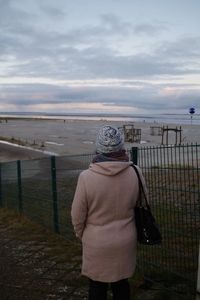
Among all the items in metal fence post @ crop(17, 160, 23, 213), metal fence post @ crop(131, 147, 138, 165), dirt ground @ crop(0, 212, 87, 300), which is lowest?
dirt ground @ crop(0, 212, 87, 300)

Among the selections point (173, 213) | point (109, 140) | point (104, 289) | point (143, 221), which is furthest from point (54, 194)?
point (109, 140)

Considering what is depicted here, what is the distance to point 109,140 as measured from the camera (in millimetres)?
4199

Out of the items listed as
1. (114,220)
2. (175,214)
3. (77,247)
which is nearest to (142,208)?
(114,220)

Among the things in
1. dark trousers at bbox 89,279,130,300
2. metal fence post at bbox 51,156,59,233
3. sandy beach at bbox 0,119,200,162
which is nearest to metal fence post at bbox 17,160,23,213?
metal fence post at bbox 51,156,59,233

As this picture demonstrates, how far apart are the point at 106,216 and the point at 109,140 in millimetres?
605

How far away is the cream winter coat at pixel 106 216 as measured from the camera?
4.17 metres

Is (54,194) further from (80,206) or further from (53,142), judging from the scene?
(53,142)

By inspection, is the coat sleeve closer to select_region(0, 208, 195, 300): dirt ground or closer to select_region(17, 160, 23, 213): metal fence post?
select_region(0, 208, 195, 300): dirt ground

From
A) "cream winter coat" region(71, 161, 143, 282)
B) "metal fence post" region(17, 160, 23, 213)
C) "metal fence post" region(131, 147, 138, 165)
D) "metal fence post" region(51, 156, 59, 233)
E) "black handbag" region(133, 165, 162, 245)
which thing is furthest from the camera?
"metal fence post" region(17, 160, 23, 213)

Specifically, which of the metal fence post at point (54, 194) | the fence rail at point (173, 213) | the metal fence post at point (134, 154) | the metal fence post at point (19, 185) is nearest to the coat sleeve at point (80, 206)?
the fence rail at point (173, 213)

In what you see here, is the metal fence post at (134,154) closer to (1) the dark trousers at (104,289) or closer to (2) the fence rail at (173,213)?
(2) the fence rail at (173,213)

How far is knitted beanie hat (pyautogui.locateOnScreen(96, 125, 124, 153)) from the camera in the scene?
4203mm

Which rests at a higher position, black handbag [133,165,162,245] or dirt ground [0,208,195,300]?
black handbag [133,165,162,245]

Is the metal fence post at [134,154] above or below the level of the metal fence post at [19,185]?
above
